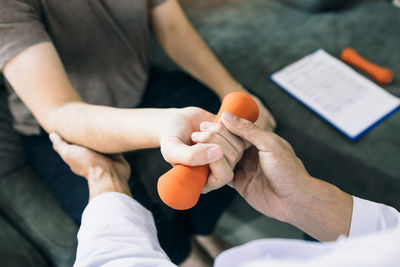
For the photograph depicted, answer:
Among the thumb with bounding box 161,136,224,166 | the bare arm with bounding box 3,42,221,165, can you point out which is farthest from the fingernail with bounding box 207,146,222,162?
the bare arm with bounding box 3,42,221,165

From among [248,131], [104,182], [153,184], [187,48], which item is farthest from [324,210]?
[187,48]

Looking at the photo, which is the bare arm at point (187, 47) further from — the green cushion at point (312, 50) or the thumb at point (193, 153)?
the thumb at point (193, 153)

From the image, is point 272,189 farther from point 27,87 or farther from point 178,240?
point 27,87

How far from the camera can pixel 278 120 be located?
0.80 metres

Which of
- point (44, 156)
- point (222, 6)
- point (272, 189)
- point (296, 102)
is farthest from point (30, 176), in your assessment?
point (222, 6)

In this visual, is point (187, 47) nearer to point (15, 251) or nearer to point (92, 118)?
point (92, 118)

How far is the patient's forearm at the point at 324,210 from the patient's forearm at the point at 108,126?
0.83 ft

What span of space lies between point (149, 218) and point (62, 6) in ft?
1.53

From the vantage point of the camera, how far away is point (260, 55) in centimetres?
100

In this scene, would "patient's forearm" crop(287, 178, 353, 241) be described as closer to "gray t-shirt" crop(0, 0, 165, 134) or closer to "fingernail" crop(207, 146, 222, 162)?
"fingernail" crop(207, 146, 222, 162)

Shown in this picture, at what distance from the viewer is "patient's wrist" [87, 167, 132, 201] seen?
1.96 feet

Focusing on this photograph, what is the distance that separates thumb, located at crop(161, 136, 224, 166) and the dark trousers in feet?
→ 0.50

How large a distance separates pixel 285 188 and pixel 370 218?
124 millimetres

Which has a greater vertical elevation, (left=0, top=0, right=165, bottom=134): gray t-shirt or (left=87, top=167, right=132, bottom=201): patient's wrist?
(left=0, top=0, right=165, bottom=134): gray t-shirt
